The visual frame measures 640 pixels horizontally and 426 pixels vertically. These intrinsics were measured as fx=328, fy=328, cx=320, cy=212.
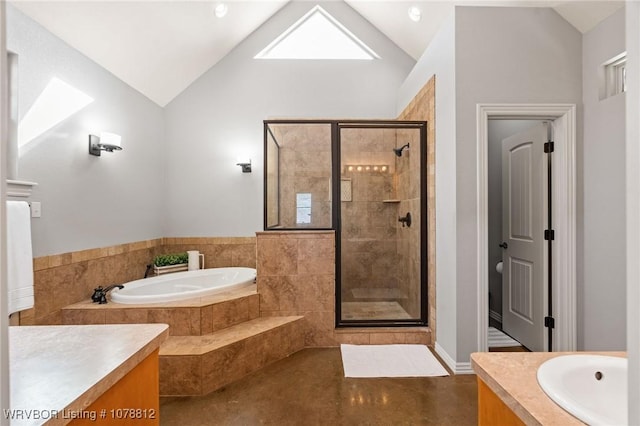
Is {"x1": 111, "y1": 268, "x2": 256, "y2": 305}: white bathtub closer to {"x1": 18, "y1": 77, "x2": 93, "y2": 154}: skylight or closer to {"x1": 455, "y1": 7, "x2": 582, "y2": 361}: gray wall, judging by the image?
{"x1": 18, "y1": 77, "x2": 93, "y2": 154}: skylight

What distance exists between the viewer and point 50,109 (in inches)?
97.0

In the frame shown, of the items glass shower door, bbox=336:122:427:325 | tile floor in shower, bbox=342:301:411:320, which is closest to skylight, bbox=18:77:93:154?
glass shower door, bbox=336:122:427:325

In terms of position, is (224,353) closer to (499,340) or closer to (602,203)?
(499,340)

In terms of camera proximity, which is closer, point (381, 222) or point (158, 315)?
point (158, 315)

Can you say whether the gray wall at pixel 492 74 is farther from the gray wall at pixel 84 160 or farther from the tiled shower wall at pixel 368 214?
the gray wall at pixel 84 160

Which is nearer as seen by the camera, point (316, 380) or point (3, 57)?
point (3, 57)

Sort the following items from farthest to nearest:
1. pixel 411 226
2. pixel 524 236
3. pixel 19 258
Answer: pixel 411 226, pixel 524 236, pixel 19 258

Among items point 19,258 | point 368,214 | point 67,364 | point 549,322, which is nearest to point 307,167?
point 368,214

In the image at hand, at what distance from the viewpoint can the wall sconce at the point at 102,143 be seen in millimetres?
2904

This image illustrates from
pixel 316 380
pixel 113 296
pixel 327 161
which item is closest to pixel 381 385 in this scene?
pixel 316 380

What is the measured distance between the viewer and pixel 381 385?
233 cm

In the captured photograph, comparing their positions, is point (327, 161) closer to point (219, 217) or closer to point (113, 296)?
point (219, 217)

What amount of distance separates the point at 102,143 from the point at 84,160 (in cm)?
21

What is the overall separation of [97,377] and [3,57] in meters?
0.70
